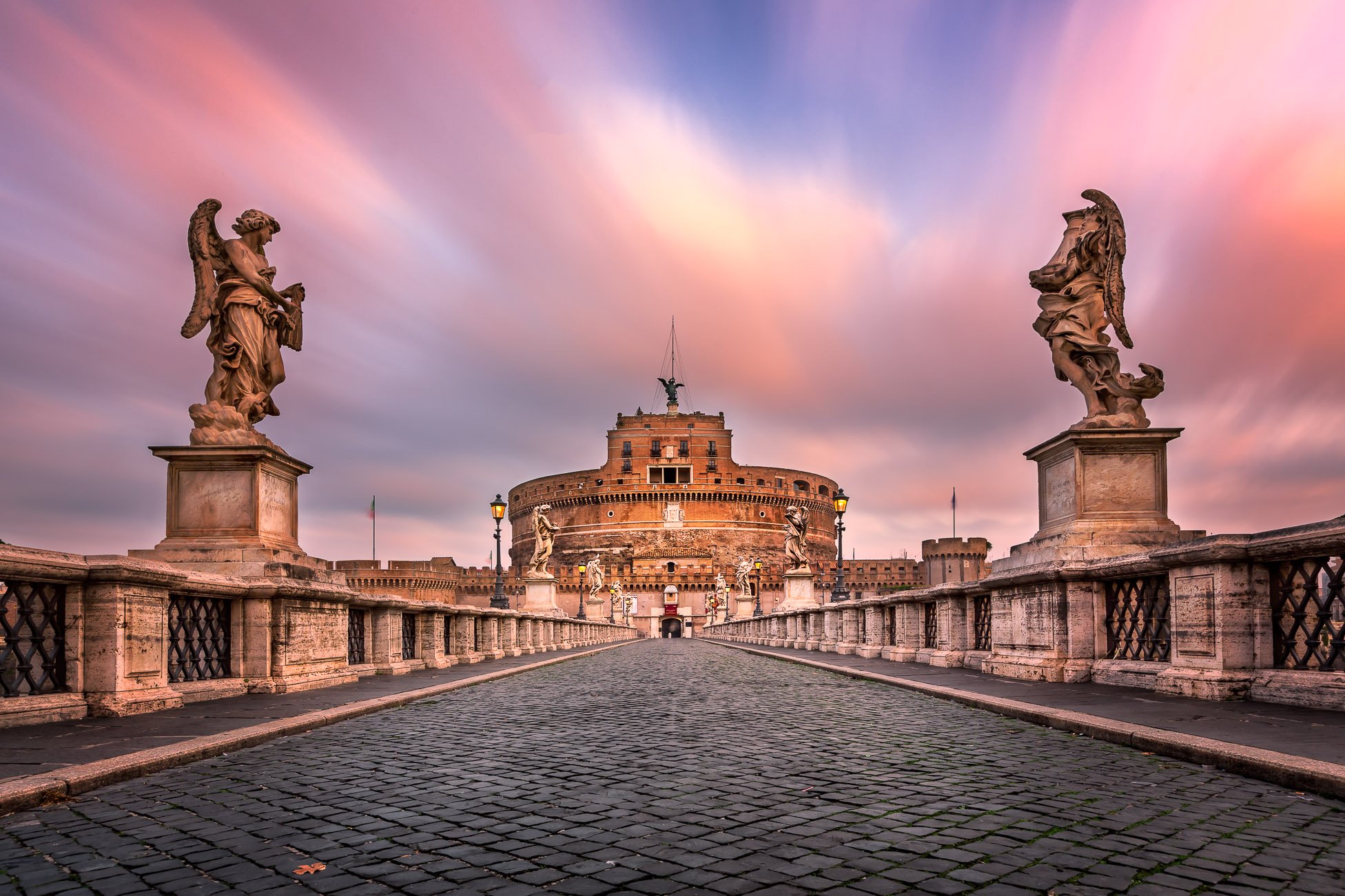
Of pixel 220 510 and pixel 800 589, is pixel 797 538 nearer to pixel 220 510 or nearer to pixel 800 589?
pixel 800 589

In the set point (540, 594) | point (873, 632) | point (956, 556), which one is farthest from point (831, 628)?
point (956, 556)

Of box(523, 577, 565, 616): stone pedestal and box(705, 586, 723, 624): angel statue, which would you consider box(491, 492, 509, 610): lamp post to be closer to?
box(523, 577, 565, 616): stone pedestal

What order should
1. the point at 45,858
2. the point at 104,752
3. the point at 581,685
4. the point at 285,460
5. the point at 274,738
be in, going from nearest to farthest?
the point at 45,858 < the point at 104,752 < the point at 274,738 < the point at 285,460 < the point at 581,685

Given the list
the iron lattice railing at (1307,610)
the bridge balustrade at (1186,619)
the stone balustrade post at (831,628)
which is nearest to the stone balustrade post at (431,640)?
the bridge balustrade at (1186,619)

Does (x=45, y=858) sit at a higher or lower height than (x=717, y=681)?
higher

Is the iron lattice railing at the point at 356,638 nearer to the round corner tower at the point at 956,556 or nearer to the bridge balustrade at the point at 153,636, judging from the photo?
the bridge balustrade at the point at 153,636

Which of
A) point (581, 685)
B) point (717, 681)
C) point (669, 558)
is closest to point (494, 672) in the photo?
point (581, 685)

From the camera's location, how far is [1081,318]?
930 cm

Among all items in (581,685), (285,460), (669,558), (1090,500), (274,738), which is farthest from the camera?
(669,558)

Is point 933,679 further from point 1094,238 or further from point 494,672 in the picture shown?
point 494,672

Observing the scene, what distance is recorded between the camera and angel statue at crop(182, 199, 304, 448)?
30.4 feet

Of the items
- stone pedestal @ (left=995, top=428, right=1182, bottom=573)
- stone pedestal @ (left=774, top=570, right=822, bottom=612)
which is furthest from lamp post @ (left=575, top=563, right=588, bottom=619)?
stone pedestal @ (left=995, top=428, right=1182, bottom=573)

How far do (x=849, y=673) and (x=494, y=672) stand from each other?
453cm

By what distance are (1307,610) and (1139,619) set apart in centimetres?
145
